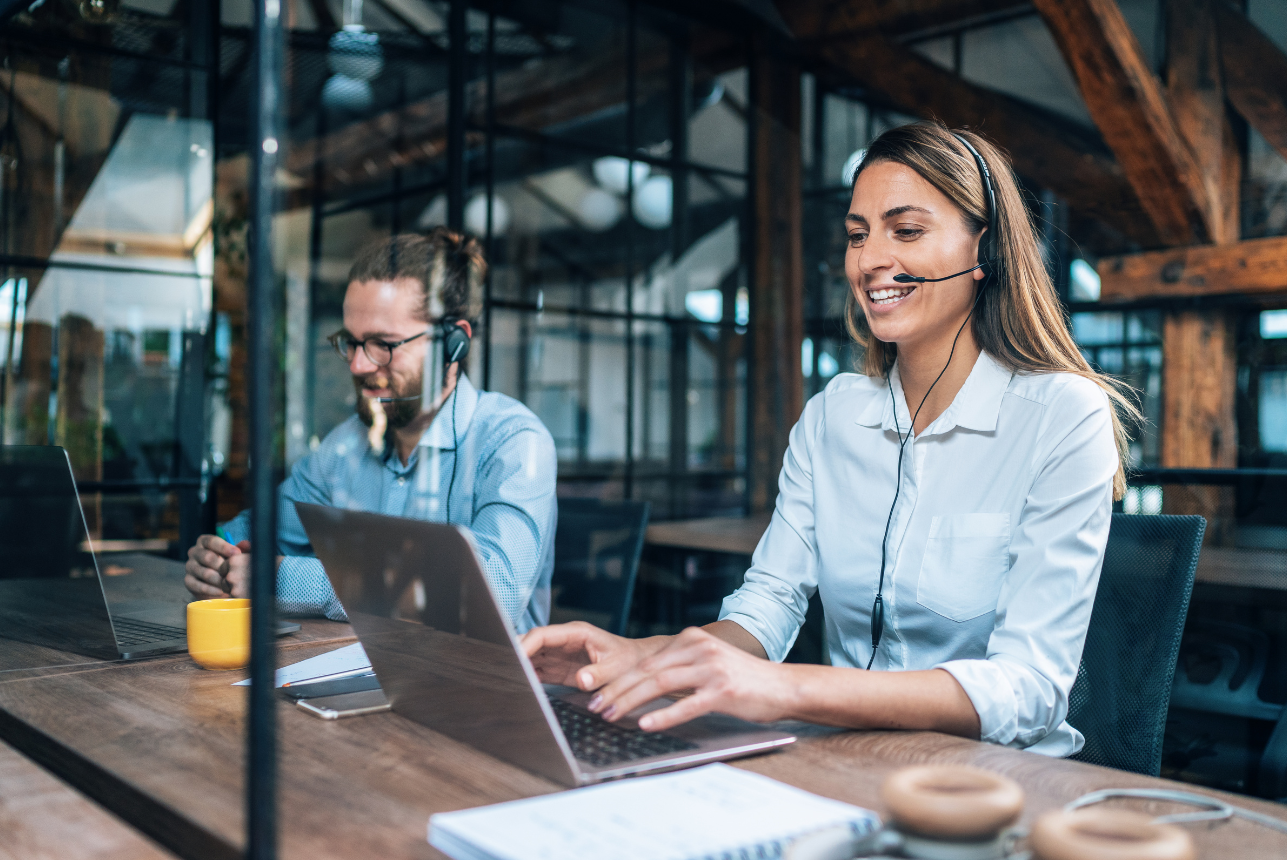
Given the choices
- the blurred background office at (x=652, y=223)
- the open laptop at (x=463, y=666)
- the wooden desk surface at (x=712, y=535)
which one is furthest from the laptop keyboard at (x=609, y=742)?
the wooden desk surface at (x=712, y=535)

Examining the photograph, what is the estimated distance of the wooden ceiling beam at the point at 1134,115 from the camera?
340 cm

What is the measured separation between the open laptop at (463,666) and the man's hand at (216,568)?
1.85 ft

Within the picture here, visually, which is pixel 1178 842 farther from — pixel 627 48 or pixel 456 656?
pixel 627 48

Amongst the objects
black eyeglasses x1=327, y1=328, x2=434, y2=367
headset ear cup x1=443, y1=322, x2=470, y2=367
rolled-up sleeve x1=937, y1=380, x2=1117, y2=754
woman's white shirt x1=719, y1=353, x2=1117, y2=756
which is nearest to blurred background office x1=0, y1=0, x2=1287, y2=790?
black eyeglasses x1=327, y1=328, x2=434, y2=367

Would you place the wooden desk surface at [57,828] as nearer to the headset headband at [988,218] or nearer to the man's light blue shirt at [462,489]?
the man's light blue shirt at [462,489]

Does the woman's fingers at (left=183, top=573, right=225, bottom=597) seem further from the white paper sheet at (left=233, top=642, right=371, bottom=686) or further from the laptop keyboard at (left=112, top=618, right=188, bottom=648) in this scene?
the white paper sheet at (left=233, top=642, right=371, bottom=686)

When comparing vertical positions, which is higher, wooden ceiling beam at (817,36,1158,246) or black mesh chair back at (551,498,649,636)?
wooden ceiling beam at (817,36,1158,246)

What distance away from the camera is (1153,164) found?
357 centimetres

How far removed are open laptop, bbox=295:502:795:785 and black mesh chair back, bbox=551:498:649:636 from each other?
0.92 meters

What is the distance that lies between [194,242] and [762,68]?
288 cm

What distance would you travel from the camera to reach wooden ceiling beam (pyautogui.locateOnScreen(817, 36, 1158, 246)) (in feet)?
12.7

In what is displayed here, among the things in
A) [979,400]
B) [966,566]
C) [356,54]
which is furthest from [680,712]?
[356,54]

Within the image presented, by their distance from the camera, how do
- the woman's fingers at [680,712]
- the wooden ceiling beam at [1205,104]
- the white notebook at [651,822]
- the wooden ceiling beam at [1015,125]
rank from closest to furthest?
the white notebook at [651,822], the woman's fingers at [680,712], the wooden ceiling beam at [1205,104], the wooden ceiling beam at [1015,125]

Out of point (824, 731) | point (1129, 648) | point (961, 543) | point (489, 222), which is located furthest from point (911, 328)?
point (489, 222)
